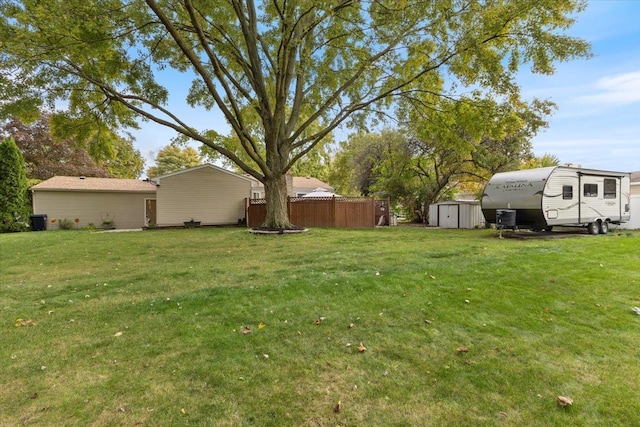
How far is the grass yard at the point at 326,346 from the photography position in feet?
7.08

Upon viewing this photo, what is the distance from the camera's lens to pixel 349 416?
6.89ft

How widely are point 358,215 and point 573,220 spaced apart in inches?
362

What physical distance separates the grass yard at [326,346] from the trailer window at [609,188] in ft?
27.5

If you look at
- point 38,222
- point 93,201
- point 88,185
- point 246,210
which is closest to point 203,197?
point 246,210

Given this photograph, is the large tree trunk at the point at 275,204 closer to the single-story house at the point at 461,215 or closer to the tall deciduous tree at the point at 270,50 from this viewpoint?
the tall deciduous tree at the point at 270,50

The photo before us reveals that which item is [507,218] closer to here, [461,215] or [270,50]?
[461,215]

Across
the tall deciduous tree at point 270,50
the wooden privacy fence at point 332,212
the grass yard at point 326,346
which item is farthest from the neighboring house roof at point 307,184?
the grass yard at point 326,346

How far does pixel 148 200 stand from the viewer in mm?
20031

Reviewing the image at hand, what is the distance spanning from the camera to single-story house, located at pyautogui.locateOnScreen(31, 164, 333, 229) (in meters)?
17.8

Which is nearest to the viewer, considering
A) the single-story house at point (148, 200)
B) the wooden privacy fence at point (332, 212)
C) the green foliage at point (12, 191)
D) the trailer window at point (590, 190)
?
the trailer window at point (590, 190)

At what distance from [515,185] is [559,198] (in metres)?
1.40

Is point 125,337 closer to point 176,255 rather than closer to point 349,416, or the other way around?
point 349,416

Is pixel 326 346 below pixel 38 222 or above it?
below

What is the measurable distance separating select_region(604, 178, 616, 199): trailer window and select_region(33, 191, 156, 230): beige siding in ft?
75.1
